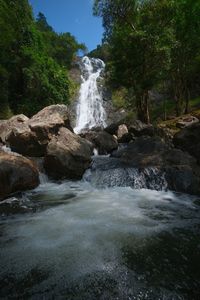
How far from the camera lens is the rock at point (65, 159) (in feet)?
35.2

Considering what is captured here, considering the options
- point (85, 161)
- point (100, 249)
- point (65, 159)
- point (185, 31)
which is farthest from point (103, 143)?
point (100, 249)

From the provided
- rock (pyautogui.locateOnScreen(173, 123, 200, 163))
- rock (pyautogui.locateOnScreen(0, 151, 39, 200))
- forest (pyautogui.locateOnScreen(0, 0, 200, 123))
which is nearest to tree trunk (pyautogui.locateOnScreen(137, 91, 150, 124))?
forest (pyautogui.locateOnScreen(0, 0, 200, 123))

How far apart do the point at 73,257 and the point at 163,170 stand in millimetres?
6137

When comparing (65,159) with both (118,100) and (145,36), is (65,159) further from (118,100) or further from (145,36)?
(118,100)

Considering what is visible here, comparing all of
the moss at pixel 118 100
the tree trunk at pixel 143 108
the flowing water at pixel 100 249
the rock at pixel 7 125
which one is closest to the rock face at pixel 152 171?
the flowing water at pixel 100 249

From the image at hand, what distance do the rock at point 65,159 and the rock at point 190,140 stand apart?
4576 mm

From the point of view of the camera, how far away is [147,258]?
466cm

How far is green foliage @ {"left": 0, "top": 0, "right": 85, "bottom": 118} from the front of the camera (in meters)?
24.2

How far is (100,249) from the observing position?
497cm

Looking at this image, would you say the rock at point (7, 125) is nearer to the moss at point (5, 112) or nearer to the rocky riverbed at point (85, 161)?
the rocky riverbed at point (85, 161)

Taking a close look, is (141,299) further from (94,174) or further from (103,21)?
(103,21)

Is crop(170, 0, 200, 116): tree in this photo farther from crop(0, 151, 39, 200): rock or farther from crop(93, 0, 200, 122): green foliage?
crop(0, 151, 39, 200): rock

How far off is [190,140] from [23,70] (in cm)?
1793

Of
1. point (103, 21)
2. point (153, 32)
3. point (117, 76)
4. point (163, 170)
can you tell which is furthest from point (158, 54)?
point (163, 170)
